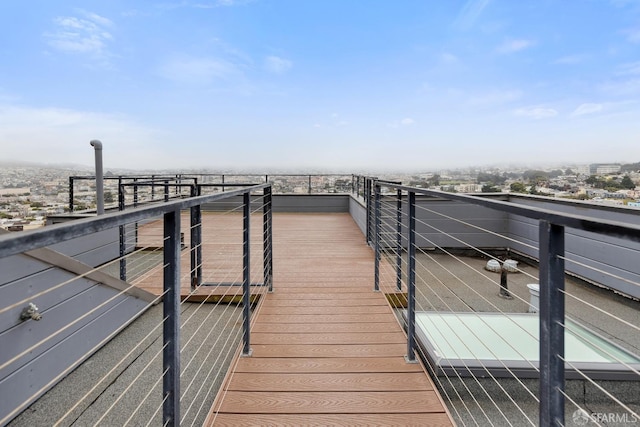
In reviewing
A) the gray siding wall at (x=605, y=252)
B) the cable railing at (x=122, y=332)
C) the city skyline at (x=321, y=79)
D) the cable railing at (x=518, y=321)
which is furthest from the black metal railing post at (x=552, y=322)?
the city skyline at (x=321, y=79)

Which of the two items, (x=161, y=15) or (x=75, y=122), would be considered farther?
(x=75, y=122)

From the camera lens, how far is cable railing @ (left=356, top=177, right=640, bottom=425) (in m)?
0.71

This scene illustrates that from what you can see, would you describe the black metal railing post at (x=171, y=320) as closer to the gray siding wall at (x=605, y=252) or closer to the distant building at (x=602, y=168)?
the gray siding wall at (x=605, y=252)

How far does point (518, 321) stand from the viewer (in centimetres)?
270

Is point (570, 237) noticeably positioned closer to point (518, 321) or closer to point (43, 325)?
point (518, 321)

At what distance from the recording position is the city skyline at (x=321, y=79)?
8422 mm

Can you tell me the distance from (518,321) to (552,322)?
7.74ft

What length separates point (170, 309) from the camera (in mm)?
917

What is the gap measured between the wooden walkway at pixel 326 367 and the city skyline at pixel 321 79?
5750 mm

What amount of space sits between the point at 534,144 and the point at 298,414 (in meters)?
12.0

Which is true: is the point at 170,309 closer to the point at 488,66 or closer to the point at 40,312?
the point at 40,312

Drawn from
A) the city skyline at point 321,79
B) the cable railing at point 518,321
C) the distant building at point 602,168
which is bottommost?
the cable railing at point 518,321

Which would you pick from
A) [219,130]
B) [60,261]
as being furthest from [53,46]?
[60,261]

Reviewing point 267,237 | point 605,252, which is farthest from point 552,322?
point 605,252
